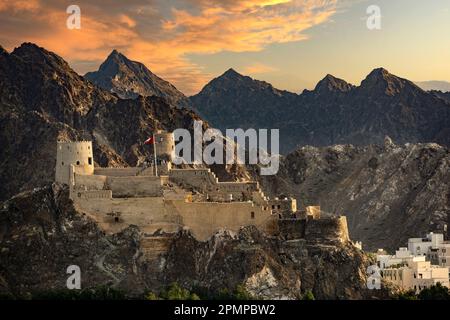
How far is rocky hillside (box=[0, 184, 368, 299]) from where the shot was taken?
632 feet

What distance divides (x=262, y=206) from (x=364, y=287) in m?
19.3

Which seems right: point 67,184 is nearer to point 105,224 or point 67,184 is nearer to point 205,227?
point 105,224

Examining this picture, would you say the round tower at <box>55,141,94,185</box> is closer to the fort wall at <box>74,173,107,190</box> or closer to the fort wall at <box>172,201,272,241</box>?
the fort wall at <box>74,173,107,190</box>

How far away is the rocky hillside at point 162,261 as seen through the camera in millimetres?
192625

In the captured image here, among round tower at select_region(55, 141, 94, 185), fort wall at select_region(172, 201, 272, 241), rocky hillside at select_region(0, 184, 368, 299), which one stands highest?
round tower at select_region(55, 141, 94, 185)

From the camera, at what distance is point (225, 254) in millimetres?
193750

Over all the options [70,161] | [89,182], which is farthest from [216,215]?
[70,161]

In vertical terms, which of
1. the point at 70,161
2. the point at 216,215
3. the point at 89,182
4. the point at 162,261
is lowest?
the point at 162,261

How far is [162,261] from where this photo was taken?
195 meters

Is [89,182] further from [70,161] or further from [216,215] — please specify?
[216,215]

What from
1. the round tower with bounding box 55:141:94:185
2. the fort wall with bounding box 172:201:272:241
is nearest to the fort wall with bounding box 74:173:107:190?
the round tower with bounding box 55:141:94:185

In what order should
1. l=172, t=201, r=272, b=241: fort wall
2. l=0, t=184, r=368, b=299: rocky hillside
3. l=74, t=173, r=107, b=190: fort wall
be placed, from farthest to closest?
l=74, t=173, r=107, b=190: fort wall → l=172, t=201, r=272, b=241: fort wall → l=0, t=184, r=368, b=299: rocky hillside

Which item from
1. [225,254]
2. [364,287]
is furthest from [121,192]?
[364,287]
